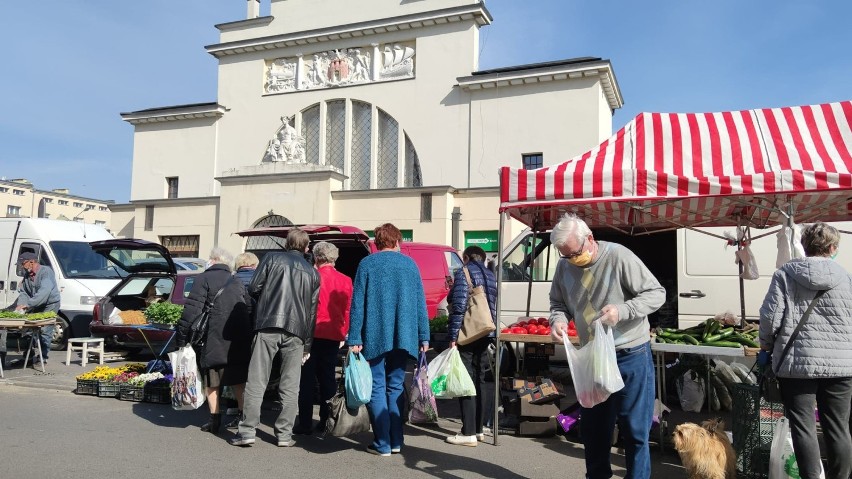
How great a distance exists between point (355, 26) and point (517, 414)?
22543 millimetres

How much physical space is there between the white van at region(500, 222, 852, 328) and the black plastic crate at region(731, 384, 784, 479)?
3.89 metres

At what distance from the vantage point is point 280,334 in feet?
18.8

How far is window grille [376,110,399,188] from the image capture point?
25500mm

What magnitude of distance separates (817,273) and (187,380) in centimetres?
536

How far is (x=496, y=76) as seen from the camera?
76.0ft

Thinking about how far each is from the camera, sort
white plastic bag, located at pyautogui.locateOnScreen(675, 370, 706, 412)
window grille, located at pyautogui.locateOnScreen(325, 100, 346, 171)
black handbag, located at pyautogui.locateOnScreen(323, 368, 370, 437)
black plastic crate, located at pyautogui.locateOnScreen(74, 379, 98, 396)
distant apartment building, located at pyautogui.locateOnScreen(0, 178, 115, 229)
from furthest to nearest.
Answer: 1. distant apartment building, located at pyautogui.locateOnScreen(0, 178, 115, 229)
2. window grille, located at pyautogui.locateOnScreen(325, 100, 346, 171)
3. black plastic crate, located at pyautogui.locateOnScreen(74, 379, 98, 396)
4. white plastic bag, located at pyautogui.locateOnScreen(675, 370, 706, 412)
5. black handbag, located at pyautogui.locateOnScreen(323, 368, 370, 437)

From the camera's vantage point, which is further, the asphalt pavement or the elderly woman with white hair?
the elderly woman with white hair

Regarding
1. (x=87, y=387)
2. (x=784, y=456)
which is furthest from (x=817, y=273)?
(x=87, y=387)

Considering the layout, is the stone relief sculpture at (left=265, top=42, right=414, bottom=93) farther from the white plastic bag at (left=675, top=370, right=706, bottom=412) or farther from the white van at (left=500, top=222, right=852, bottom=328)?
the white plastic bag at (left=675, top=370, right=706, bottom=412)

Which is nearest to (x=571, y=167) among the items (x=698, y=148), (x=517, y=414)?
(x=698, y=148)

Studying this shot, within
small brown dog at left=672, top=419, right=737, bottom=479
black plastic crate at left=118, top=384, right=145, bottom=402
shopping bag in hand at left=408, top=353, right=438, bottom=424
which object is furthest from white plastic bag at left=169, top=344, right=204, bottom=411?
small brown dog at left=672, top=419, right=737, bottom=479

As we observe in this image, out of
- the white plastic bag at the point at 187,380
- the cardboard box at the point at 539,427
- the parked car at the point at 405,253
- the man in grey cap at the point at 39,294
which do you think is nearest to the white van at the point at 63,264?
the man in grey cap at the point at 39,294

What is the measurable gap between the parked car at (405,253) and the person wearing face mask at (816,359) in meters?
4.82

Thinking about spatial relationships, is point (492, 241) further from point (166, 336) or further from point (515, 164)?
point (166, 336)
